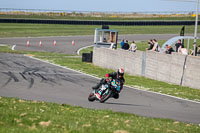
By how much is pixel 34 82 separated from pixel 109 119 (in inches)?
415

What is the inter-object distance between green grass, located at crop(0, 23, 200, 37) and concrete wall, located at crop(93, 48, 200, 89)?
97.2ft

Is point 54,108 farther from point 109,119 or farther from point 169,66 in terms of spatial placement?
point 169,66

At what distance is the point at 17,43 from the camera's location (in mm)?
47406

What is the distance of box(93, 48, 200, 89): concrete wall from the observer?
20719mm

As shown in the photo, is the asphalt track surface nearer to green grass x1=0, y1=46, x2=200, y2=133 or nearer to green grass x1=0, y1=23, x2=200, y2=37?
green grass x1=0, y1=46, x2=200, y2=133

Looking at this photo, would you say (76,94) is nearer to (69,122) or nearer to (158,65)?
(158,65)

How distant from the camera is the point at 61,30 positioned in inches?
2511

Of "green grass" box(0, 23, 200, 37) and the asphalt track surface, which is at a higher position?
"green grass" box(0, 23, 200, 37)

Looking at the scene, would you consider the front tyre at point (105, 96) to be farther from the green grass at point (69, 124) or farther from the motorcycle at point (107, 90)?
the green grass at point (69, 124)

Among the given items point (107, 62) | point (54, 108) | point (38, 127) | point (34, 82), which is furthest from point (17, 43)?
point (38, 127)

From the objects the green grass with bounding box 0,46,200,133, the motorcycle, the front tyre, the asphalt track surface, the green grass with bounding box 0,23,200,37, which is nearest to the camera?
the green grass with bounding box 0,46,200,133

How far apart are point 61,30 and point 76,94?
47.0 metres

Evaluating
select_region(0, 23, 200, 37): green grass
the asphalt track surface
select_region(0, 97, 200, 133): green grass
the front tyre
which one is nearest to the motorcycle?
the front tyre

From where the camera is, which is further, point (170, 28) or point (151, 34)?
point (170, 28)
